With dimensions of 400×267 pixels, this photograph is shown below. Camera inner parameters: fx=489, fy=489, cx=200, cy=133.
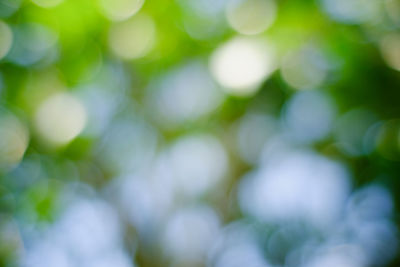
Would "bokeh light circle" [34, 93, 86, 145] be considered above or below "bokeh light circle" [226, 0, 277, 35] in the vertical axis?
below

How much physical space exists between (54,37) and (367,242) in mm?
873

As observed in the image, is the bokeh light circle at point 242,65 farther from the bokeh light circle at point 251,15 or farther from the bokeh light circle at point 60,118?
the bokeh light circle at point 60,118

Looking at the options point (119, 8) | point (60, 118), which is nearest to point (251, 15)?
point (119, 8)

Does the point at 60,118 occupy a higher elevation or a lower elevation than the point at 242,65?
lower

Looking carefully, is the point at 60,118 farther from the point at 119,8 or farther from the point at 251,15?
the point at 251,15

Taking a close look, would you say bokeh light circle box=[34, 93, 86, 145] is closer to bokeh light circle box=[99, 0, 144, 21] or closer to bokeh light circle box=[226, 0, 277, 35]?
bokeh light circle box=[99, 0, 144, 21]

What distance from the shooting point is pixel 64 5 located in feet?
2.65

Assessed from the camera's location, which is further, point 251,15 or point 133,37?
point 133,37

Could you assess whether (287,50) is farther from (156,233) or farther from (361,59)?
(156,233)

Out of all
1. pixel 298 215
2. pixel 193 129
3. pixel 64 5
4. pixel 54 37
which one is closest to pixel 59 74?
pixel 54 37

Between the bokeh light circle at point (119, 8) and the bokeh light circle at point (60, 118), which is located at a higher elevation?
the bokeh light circle at point (119, 8)

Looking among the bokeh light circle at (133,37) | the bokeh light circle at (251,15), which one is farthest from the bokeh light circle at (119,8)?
the bokeh light circle at (251,15)

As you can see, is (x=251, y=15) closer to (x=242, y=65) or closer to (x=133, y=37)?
(x=242, y=65)

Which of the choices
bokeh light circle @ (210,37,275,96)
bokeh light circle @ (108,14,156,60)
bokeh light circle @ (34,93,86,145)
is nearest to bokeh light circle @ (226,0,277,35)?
bokeh light circle @ (210,37,275,96)
